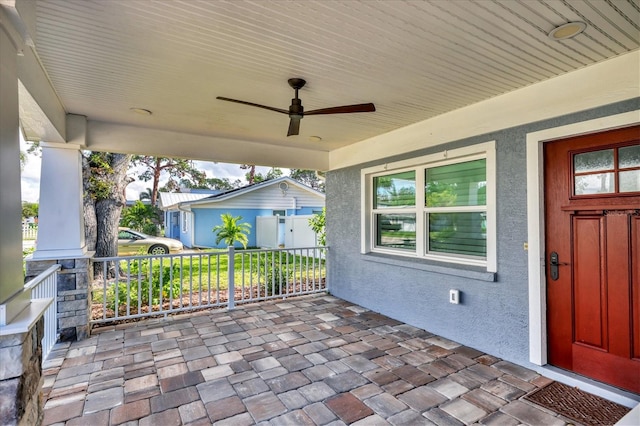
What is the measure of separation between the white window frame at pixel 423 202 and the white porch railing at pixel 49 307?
12.7 ft

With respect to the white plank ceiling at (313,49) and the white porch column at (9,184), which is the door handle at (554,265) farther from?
the white porch column at (9,184)

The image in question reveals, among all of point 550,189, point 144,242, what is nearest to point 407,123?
point 550,189

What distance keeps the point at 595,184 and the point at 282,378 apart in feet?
10.1

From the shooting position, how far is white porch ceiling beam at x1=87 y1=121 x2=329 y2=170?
4.06 m

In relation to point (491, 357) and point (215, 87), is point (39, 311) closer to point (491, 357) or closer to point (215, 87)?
point (215, 87)

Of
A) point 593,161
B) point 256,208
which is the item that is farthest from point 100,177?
point 256,208

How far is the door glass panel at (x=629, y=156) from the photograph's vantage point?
2.45 metres

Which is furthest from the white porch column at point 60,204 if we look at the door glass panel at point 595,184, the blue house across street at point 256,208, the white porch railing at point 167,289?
the blue house across street at point 256,208

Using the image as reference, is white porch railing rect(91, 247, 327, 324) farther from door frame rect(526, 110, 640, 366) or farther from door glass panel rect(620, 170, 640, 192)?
door glass panel rect(620, 170, 640, 192)

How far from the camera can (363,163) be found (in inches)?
203

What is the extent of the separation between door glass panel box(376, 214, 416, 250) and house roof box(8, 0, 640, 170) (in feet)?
3.76

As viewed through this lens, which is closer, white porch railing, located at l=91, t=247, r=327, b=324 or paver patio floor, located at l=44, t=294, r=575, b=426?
paver patio floor, located at l=44, t=294, r=575, b=426

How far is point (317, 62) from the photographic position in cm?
255

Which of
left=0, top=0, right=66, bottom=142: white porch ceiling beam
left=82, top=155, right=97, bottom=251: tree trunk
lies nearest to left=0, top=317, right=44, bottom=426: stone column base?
left=0, top=0, right=66, bottom=142: white porch ceiling beam
